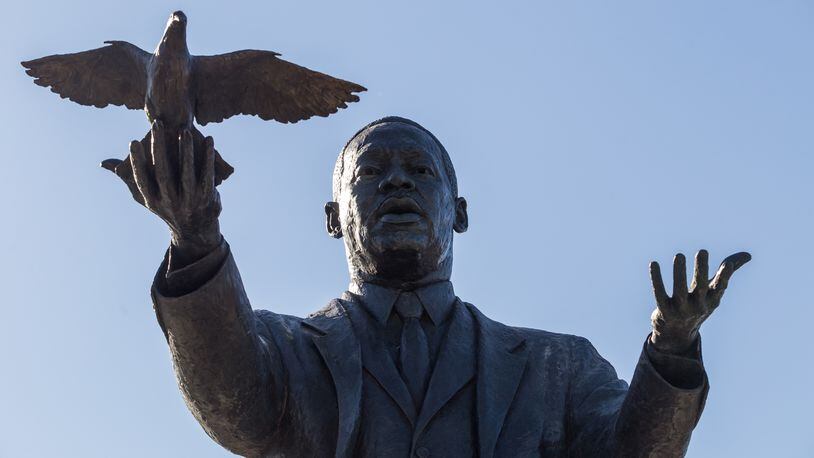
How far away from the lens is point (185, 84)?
10047 millimetres

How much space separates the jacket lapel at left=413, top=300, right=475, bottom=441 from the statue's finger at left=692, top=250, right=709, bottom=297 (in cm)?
161

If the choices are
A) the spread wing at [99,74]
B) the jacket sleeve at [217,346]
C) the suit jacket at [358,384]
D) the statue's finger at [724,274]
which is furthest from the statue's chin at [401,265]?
the statue's finger at [724,274]

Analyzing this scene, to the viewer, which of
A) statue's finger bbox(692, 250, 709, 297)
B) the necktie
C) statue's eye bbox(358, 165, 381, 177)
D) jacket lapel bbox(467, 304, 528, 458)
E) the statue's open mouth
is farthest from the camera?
statue's eye bbox(358, 165, 381, 177)

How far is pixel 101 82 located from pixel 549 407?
3163 millimetres

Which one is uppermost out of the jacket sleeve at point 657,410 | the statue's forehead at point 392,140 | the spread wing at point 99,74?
the spread wing at point 99,74

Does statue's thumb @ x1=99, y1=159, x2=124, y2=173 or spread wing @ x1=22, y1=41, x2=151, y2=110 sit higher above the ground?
spread wing @ x1=22, y1=41, x2=151, y2=110

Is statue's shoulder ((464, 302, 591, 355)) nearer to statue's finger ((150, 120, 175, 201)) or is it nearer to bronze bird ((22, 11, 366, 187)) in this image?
bronze bird ((22, 11, 366, 187))

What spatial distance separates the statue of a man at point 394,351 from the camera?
9922 millimetres

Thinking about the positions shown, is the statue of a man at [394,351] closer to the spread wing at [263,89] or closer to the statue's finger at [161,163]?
the statue's finger at [161,163]

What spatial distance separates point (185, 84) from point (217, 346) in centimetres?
142

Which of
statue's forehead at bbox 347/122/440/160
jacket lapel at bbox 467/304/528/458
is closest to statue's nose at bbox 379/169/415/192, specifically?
statue's forehead at bbox 347/122/440/160

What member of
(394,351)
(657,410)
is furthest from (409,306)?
Answer: (657,410)

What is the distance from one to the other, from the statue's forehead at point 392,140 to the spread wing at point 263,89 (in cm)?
82

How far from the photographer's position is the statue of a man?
32.6 feet
